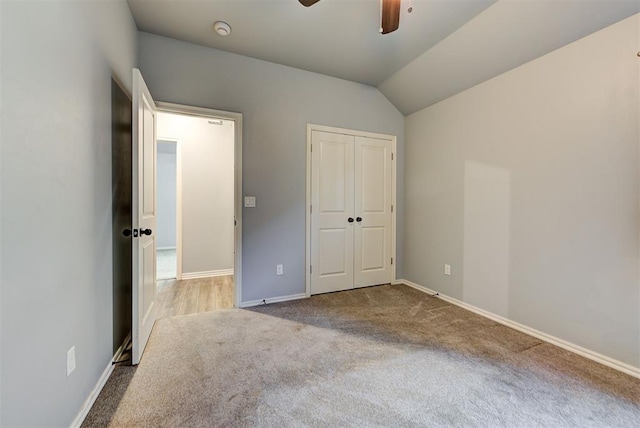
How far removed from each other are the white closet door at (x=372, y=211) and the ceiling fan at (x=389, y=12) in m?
1.75

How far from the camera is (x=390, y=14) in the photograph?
64.6 inches

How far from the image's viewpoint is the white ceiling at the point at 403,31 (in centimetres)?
201

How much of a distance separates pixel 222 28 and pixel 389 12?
156cm

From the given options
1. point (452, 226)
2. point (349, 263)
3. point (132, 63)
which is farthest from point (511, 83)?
point (132, 63)

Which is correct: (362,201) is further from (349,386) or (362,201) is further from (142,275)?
(142,275)

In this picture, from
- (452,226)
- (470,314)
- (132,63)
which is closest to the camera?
(132,63)

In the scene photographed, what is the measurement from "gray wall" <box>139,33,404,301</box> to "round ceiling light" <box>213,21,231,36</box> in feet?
1.19

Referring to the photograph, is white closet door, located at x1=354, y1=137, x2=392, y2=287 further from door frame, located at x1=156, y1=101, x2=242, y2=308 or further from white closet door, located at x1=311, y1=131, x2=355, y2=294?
door frame, located at x1=156, y1=101, x2=242, y2=308

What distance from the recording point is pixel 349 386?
162 centimetres

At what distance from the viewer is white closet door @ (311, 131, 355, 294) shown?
10.7 ft

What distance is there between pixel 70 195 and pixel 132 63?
161cm

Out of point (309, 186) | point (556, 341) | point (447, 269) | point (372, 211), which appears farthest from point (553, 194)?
point (309, 186)

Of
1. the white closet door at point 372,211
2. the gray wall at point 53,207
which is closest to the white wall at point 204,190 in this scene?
the white closet door at point 372,211

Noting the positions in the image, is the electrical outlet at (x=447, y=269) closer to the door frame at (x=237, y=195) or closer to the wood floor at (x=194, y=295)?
the door frame at (x=237, y=195)
